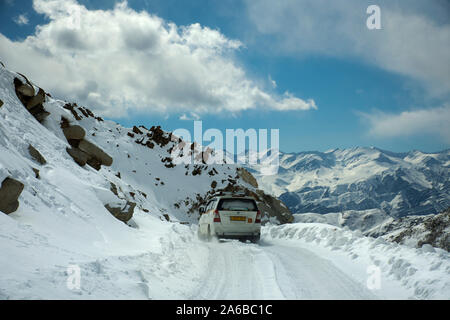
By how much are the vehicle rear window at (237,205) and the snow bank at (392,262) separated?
2.52 meters

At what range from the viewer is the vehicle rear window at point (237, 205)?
1245 centimetres

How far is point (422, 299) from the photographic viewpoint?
5.01 metres

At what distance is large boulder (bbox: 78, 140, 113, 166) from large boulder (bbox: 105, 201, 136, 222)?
18.9ft

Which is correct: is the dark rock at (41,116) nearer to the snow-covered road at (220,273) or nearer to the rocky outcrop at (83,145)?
the rocky outcrop at (83,145)

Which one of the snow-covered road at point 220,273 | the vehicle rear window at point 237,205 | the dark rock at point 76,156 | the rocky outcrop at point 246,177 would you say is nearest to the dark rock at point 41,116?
the dark rock at point 76,156

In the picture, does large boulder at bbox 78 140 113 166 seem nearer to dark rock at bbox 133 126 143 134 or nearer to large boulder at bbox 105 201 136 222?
large boulder at bbox 105 201 136 222

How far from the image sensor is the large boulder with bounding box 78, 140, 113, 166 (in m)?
17.2

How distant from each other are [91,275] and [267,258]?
4974 mm

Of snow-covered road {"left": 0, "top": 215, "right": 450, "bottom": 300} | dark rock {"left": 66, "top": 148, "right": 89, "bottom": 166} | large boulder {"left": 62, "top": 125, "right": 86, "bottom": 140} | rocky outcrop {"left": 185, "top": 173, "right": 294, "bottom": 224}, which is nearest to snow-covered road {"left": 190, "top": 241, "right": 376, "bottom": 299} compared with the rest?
snow-covered road {"left": 0, "top": 215, "right": 450, "bottom": 300}

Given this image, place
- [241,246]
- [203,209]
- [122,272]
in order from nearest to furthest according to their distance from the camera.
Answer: [122,272] < [241,246] < [203,209]
